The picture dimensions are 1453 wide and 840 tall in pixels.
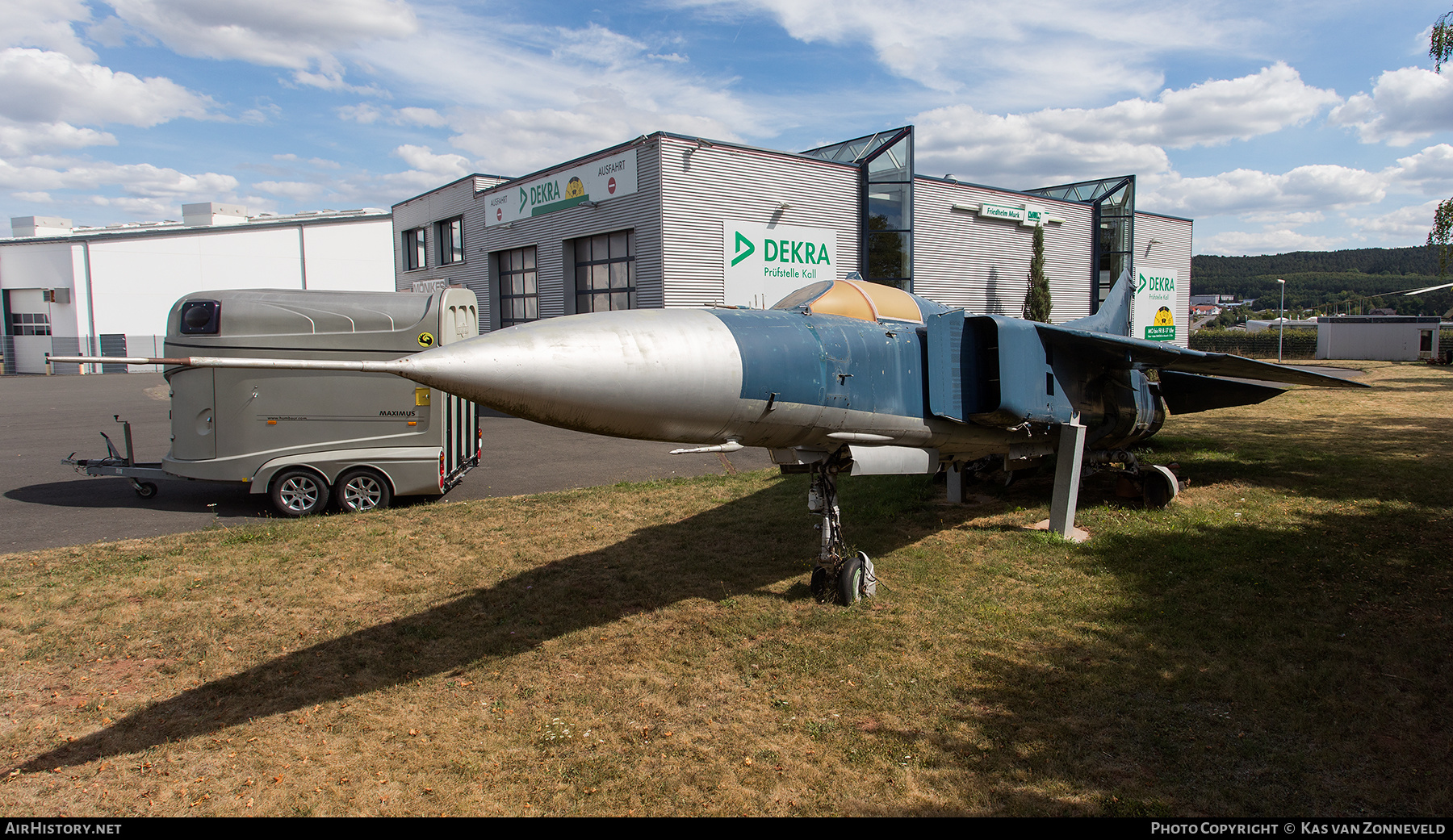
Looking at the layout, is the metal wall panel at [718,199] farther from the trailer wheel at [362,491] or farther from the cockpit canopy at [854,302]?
the cockpit canopy at [854,302]

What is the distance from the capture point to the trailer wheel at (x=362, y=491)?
9727 millimetres

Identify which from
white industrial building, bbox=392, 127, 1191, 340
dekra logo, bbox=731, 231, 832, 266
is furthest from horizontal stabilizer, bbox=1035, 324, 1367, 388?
dekra logo, bbox=731, 231, 832, 266

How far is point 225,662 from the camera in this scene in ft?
17.9

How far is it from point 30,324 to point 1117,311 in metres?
58.7

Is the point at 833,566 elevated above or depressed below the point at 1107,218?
below

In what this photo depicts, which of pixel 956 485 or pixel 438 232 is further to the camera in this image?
pixel 438 232

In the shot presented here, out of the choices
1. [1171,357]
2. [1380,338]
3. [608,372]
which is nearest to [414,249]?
[1171,357]

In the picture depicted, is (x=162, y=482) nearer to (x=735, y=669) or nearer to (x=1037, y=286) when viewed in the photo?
(x=735, y=669)

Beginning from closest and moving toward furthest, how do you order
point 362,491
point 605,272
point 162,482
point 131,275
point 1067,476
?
point 1067,476
point 362,491
point 162,482
point 605,272
point 131,275

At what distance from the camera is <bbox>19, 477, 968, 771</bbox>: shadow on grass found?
4.70 metres

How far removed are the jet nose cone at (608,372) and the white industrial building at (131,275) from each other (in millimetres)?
50161

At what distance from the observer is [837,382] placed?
514 cm

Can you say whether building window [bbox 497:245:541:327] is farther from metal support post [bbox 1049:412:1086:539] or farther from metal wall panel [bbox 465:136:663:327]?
metal support post [bbox 1049:412:1086:539]

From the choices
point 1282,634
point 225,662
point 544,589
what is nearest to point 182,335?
point 225,662
